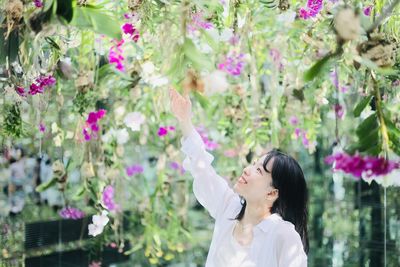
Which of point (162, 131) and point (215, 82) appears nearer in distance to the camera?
point (215, 82)

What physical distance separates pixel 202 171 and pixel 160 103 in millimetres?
982

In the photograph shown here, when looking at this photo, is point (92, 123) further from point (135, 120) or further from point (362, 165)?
point (362, 165)

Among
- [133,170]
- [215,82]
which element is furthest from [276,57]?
[215,82]

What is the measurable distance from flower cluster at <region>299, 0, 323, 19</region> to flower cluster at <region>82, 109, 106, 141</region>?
895 mm

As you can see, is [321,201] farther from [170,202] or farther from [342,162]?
[342,162]

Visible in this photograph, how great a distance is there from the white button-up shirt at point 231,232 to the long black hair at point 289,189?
0.04 m

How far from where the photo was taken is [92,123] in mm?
2471

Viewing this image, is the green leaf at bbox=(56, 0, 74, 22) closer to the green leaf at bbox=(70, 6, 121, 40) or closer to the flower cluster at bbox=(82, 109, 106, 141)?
the green leaf at bbox=(70, 6, 121, 40)

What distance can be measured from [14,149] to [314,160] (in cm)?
141

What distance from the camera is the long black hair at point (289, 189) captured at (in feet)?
5.71

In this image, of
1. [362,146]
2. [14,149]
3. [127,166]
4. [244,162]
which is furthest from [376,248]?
[362,146]

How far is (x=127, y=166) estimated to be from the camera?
3.20 metres

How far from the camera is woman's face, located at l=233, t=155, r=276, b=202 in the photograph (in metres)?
1.73

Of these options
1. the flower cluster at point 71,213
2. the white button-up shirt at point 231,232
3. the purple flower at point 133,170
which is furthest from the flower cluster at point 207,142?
the white button-up shirt at point 231,232
